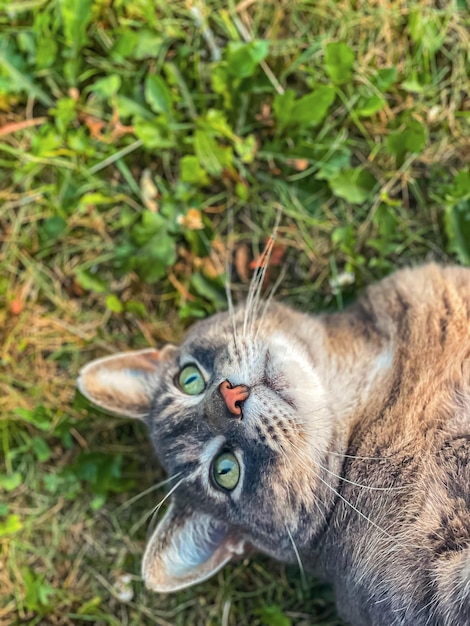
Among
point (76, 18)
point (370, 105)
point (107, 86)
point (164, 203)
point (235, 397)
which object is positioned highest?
point (76, 18)

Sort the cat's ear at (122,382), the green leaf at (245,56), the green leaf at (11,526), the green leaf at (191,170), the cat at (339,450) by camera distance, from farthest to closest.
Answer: the green leaf at (11,526)
the green leaf at (191,170)
the green leaf at (245,56)
the cat's ear at (122,382)
the cat at (339,450)

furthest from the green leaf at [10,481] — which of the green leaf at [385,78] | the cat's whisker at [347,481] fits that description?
the green leaf at [385,78]

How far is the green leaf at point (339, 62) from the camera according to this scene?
311 cm

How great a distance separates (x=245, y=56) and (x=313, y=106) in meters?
0.45

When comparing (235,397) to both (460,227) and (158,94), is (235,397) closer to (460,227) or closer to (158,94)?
(460,227)

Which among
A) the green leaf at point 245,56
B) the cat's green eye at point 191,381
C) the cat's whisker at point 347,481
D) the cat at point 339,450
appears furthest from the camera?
the green leaf at point 245,56

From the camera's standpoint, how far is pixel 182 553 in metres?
2.81

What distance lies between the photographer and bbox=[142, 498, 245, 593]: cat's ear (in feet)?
9.14

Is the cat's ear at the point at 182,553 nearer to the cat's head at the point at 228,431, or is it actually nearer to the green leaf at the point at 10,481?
the cat's head at the point at 228,431

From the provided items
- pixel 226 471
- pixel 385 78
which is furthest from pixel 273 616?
pixel 385 78

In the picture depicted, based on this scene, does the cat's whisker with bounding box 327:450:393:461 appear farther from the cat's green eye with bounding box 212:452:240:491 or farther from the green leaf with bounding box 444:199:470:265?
the green leaf with bounding box 444:199:470:265

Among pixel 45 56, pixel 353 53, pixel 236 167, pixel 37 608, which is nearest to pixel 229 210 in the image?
pixel 236 167

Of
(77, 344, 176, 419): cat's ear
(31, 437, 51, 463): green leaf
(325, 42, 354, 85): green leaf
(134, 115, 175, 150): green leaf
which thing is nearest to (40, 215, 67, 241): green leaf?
(134, 115, 175, 150): green leaf

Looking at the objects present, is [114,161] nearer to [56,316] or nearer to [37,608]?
[56,316]
